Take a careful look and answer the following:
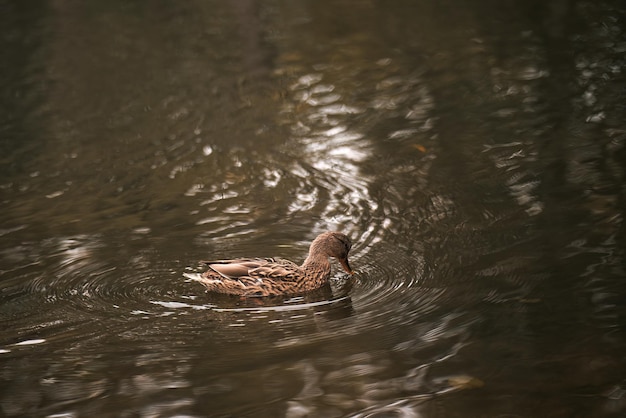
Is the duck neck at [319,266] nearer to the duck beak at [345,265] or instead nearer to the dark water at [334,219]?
the duck beak at [345,265]

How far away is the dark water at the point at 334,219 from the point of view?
6.14 m

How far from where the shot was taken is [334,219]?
9.41 m

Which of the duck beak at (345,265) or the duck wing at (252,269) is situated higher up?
Answer: the duck wing at (252,269)

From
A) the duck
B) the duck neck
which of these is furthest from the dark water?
the duck neck

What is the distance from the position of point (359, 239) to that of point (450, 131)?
3279mm

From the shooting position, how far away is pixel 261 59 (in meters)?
17.1

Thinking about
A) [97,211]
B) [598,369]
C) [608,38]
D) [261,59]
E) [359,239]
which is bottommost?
[598,369]

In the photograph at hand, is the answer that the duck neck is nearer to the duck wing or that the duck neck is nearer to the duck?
the duck

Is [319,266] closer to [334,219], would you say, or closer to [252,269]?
[252,269]

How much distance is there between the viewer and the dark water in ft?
20.1

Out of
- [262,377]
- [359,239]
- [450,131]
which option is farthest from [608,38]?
[262,377]

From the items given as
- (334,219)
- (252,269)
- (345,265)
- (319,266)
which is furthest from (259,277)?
(334,219)

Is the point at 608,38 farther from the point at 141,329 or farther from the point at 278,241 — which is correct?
the point at 141,329

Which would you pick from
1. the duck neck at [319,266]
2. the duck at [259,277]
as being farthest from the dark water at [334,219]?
the duck neck at [319,266]
